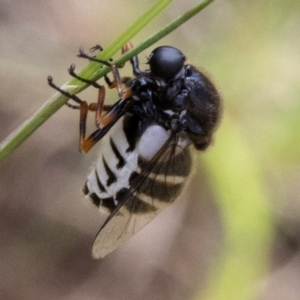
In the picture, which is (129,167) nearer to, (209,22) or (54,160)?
(54,160)

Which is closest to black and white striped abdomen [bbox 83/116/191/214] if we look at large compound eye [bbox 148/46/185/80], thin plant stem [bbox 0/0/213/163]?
large compound eye [bbox 148/46/185/80]

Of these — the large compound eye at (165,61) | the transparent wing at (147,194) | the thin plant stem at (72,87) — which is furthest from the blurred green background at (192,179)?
the thin plant stem at (72,87)

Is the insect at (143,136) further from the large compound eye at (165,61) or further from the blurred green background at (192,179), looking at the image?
the blurred green background at (192,179)

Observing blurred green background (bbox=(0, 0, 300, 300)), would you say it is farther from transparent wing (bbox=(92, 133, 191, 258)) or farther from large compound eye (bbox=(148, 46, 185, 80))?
large compound eye (bbox=(148, 46, 185, 80))

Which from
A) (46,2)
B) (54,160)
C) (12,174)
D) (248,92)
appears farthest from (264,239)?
(46,2)

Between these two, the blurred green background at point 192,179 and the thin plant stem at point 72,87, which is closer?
the thin plant stem at point 72,87

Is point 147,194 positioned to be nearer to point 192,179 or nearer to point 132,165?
point 132,165

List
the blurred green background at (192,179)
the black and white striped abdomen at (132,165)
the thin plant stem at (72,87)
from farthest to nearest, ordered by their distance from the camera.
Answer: the blurred green background at (192,179), the black and white striped abdomen at (132,165), the thin plant stem at (72,87)

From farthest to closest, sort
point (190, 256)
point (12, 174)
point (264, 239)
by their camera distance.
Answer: point (190, 256)
point (264, 239)
point (12, 174)
